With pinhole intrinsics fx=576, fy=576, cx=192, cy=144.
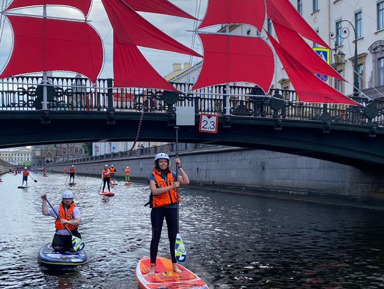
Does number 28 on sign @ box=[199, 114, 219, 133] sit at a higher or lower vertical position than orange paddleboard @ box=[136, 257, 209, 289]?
higher

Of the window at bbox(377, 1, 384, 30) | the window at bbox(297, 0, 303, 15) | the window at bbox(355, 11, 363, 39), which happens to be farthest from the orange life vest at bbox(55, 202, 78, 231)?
the window at bbox(297, 0, 303, 15)

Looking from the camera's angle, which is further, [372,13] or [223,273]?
[372,13]

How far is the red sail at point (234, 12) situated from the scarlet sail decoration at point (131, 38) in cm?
284

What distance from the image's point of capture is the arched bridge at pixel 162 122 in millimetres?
18031

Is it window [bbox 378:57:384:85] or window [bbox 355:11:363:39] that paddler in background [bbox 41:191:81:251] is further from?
window [bbox 355:11:363:39]

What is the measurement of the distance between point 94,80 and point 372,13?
24091mm

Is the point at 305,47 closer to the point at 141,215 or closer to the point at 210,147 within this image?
the point at 141,215

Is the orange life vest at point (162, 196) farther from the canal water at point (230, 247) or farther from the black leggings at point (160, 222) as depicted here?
the canal water at point (230, 247)

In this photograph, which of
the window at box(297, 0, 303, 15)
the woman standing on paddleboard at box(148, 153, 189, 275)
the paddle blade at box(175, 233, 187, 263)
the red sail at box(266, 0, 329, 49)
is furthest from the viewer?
the window at box(297, 0, 303, 15)

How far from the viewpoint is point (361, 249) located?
1501 cm

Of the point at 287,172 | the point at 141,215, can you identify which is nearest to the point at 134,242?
the point at 141,215

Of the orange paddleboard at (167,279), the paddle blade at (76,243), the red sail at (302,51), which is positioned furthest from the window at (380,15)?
the orange paddleboard at (167,279)

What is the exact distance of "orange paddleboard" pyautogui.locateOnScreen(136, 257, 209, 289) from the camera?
9672 millimetres

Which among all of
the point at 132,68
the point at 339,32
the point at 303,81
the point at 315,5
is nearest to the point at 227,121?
the point at 303,81
